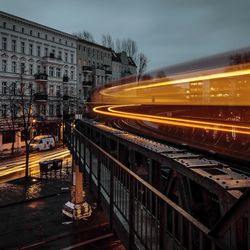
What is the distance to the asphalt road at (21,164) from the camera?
3126 cm

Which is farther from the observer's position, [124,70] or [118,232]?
[124,70]

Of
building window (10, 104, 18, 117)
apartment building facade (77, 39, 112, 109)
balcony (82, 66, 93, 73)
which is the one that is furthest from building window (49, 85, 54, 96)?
building window (10, 104, 18, 117)

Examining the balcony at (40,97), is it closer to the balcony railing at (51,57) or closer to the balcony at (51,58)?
the balcony at (51,58)

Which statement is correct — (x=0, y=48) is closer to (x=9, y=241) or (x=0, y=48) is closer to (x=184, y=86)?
(x=9, y=241)

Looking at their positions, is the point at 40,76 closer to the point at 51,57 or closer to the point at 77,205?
the point at 51,57

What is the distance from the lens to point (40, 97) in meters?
54.2

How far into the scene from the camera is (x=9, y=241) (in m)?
17.7

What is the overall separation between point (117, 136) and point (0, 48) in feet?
143

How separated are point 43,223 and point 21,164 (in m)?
17.0

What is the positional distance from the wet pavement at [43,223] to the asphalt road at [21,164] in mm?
2992

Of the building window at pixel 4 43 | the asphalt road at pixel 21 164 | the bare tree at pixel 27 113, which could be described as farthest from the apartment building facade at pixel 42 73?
the asphalt road at pixel 21 164

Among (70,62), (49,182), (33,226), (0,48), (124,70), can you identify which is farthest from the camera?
(124,70)

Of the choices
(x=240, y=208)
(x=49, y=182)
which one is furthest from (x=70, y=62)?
(x=240, y=208)

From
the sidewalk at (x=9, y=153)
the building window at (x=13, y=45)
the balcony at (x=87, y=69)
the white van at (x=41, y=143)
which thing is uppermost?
the building window at (x=13, y=45)
